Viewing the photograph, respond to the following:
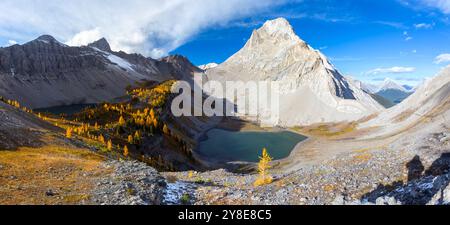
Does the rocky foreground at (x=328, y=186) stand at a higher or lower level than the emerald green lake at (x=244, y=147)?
lower

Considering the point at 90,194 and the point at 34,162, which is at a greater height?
the point at 34,162

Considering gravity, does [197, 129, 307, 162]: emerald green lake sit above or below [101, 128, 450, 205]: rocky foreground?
above

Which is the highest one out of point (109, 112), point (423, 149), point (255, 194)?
point (109, 112)

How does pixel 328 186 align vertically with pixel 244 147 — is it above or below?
below

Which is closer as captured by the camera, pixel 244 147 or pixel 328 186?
pixel 328 186

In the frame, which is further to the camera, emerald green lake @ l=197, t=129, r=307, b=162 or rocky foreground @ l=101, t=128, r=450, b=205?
emerald green lake @ l=197, t=129, r=307, b=162

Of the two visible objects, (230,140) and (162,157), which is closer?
(162,157)

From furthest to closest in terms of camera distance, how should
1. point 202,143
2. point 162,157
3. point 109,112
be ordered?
point 202,143 → point 109,112 → point 162,157

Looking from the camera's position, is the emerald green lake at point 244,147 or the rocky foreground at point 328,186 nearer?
the rocky foreground at point 328,186

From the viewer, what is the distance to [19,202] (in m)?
22.2
